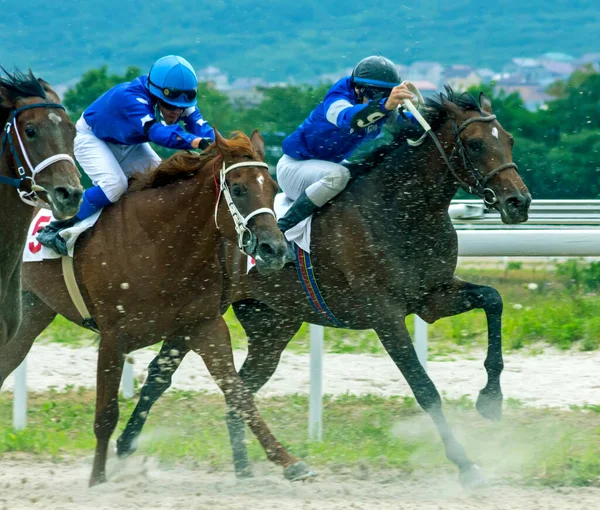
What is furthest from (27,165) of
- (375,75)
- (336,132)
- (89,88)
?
(89,88)

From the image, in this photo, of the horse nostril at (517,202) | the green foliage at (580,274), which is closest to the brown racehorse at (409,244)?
the horse nostril at (517,202)

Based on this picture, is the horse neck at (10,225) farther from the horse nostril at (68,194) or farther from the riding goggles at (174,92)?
the riding goggles at (174,92)

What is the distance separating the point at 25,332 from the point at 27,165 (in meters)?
1.57

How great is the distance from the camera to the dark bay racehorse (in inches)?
150

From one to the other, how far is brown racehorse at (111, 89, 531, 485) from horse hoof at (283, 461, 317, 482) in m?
0.37

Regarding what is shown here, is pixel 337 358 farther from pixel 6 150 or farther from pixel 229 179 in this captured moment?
pixel 6 150

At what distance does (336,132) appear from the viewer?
5164 mm

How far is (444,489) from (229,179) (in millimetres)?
1636

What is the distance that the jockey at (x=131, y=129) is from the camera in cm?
468

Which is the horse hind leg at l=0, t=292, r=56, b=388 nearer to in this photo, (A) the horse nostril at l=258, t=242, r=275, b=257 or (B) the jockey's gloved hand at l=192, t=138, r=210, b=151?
(B) the jockey's gloved hand at l=192, t=138, r=210, b=151

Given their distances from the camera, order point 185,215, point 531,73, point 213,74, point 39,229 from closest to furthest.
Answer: point 185,215 < point 39,229 < point 531,73 < point 213,74

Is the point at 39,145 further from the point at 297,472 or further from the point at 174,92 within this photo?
the point at 297,472

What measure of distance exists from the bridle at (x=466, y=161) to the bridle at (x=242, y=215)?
1.03 m

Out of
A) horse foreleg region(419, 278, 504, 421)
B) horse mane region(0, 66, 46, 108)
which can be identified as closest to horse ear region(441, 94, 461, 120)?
horse foreleg region(419, 278, 504, 421)
